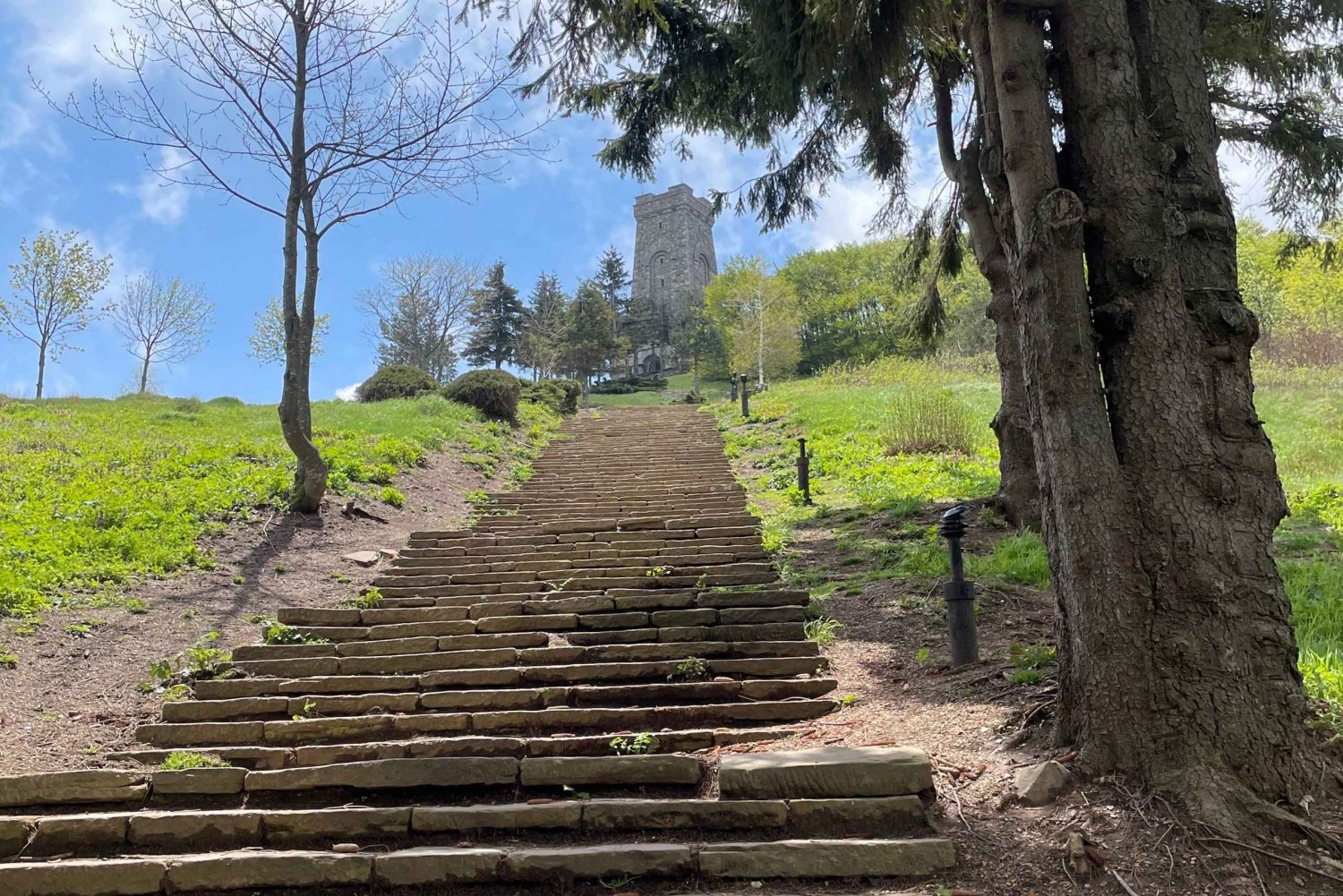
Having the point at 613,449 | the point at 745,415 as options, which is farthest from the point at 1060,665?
the point at 745,415

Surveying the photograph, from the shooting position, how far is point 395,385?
2250cm


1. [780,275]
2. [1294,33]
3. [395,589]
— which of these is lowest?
[395,589]

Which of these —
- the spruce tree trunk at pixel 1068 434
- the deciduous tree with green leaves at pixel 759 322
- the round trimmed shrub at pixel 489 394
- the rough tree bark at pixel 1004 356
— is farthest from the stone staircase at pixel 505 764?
the deciduous tree with green leaves at pixel 759 322

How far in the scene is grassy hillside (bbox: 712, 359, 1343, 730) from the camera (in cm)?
543

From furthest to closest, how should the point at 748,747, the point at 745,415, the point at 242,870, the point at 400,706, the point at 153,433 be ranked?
the point at 745,415
the point at 153,433
the point at 400,706
the point at 748,747
the point at 242,870

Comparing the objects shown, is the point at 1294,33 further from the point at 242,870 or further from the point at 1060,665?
the point at 242,870

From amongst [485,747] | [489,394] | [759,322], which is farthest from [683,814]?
[759,322]

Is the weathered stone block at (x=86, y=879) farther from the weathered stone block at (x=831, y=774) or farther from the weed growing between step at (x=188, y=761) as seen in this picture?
the weathered stone block at (x=831, y=774)

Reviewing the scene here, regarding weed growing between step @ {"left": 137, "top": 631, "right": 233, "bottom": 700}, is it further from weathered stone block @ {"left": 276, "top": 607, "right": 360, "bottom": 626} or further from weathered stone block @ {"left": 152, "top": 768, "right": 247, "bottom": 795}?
weathered stone block @ {"left": 152, "top": 768, "right": 247, "bottom": 795}

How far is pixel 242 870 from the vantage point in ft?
11.1

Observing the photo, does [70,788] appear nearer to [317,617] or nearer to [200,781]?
[200,781]

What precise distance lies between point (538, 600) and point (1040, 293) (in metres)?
4.55

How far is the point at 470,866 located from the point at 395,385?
814 inches

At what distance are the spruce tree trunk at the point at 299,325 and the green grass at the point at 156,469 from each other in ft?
1.46
